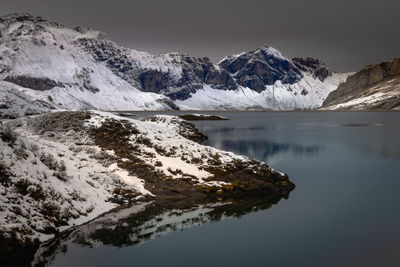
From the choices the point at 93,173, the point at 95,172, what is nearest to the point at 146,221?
the point at 93,173

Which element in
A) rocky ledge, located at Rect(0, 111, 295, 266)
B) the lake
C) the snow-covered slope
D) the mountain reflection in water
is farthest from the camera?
the snow-covered slope

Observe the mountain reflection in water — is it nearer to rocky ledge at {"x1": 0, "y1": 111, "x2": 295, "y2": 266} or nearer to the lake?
the lake

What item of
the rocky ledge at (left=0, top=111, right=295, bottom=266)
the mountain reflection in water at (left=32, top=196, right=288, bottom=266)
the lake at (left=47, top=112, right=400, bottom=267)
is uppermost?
the rocky ledge at (left=0, top=111, right=295, bottom=266)

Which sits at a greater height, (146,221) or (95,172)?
(95,172)

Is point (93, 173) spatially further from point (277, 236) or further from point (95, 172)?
point (277, 236)

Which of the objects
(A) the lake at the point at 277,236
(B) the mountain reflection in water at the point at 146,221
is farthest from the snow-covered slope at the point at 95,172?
(A) the lake at the point at 277,236

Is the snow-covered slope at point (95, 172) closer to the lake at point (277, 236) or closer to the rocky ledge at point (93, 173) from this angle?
the rocky ledge at point (93, 173)

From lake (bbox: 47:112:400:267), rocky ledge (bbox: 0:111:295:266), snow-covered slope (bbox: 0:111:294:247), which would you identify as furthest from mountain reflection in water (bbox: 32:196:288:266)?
snow-covered slope (bbox: 0:111:294:247)

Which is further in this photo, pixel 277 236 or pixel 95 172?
pixel 95 172
